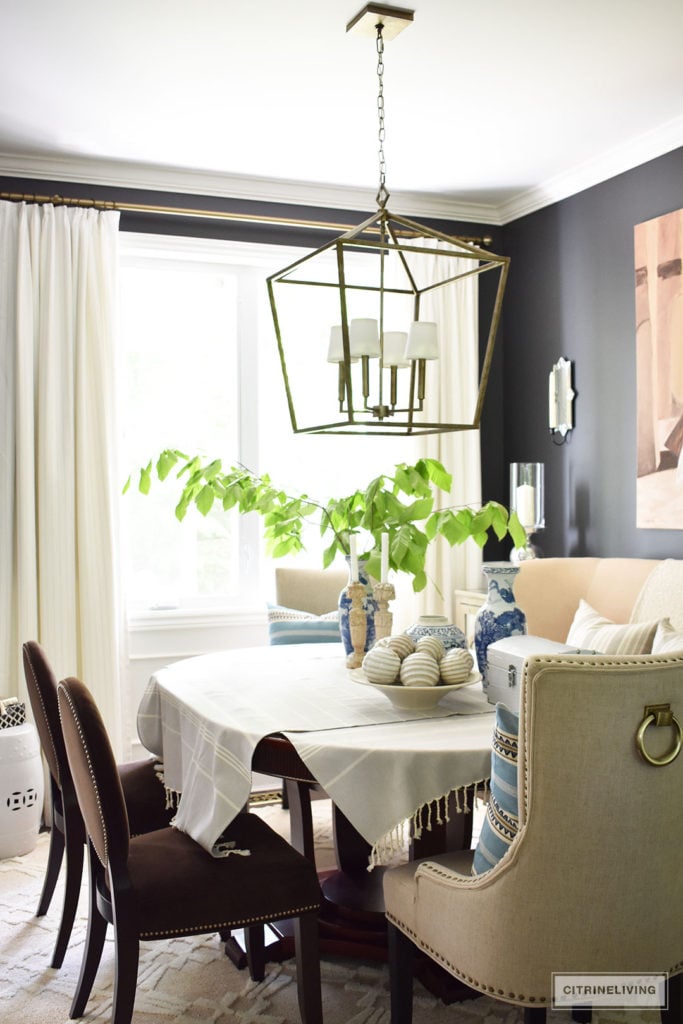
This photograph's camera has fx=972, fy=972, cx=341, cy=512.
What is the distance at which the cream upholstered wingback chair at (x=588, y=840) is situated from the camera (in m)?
1.53

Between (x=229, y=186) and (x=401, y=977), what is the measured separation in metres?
3.47

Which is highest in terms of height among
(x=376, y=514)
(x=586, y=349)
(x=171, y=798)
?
(x=586, y=349)

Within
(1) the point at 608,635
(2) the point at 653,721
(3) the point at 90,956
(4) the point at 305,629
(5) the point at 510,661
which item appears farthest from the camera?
(4) the point at 305,629

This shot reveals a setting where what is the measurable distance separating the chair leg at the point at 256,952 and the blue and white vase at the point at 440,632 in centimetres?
85

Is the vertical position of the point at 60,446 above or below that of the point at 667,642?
above

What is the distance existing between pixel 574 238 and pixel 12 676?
3.09m

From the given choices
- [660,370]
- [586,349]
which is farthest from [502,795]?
[586,349]

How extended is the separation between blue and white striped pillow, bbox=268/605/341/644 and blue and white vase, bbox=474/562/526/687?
1.22 metres

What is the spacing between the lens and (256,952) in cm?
247

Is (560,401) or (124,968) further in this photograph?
→ (560,401)

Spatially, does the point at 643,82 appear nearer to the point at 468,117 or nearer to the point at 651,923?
the point at 468,117

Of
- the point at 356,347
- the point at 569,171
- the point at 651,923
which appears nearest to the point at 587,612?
the point at 356,347

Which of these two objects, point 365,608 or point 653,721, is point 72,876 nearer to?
point 365,608

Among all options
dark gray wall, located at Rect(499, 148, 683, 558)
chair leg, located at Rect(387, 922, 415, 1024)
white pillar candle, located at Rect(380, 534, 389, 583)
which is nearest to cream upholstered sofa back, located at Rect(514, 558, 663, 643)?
dark gray wall, located at Rect(499, 148, 683, 558)
